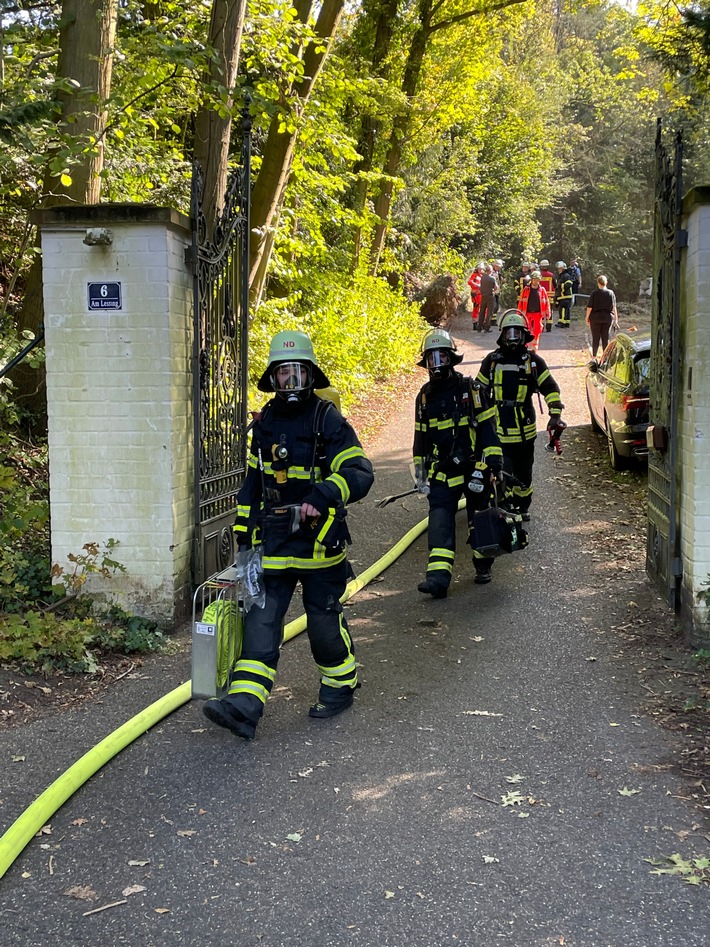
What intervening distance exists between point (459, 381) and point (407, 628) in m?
1.92

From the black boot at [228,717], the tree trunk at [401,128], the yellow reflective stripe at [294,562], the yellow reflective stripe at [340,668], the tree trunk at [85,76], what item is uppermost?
the tree trunk at [401,128]

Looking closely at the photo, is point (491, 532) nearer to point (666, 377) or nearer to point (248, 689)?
point (666, 377)

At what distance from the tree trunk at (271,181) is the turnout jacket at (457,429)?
514 centimetres

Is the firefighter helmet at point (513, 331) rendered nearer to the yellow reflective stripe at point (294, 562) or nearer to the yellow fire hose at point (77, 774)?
the yellow reflective stripe at point (294, 562)

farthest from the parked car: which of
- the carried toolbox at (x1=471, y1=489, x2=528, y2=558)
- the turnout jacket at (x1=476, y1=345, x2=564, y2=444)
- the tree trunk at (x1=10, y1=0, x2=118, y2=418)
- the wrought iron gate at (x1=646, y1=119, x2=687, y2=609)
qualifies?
the tree trunk at (x1=10, y1=0, x2=118, y2=418)

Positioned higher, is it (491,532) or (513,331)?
(513,331)

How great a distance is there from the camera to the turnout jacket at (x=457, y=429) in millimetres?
6891

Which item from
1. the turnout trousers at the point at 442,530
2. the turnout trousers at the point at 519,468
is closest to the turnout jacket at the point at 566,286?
the turnout trousers at the point at 519,468

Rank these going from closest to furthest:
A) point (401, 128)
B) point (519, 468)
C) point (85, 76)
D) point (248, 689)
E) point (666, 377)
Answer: point (248, 689) → point (666, 377) → point (85, 76) → point (519, 468) → point (401, 128)

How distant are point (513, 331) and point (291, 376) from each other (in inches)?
153

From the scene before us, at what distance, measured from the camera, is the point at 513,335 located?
26.4 ft

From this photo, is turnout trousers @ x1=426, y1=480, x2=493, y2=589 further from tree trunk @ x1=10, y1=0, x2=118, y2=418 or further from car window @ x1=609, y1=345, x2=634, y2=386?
car window @ x1=609, y1=345, x2=634, y2=386

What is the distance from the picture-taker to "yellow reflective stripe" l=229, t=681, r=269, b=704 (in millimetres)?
4457

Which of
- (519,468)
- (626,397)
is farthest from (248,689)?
(626,397)
